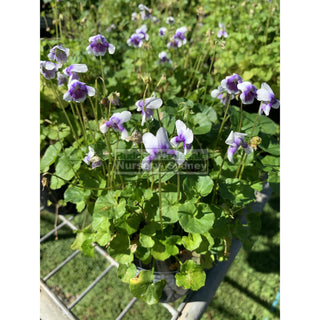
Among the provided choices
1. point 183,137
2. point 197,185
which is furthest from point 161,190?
point 183,137

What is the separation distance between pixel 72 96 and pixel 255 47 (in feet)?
4.50

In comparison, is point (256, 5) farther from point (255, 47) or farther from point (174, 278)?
Result: point (174, 278)

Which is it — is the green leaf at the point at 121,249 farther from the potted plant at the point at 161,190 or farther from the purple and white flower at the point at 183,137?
the purple and white flower at the point at 183,137

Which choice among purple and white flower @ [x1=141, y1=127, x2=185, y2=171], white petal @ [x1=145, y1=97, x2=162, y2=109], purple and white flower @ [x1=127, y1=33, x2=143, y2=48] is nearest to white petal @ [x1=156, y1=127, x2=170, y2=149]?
purple and white flower @ [x1=141, y1=127, x2=185, y2=171]

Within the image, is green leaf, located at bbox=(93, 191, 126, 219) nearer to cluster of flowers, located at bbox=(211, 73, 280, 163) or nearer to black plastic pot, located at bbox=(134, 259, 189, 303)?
black plastic pot, located at bbox=(134, 259, 189, 303)

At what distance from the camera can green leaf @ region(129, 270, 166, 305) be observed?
792 millimetres

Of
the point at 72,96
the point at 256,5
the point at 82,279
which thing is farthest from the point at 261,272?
the point at 256,5

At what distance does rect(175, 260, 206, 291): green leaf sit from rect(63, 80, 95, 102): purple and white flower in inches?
20.0

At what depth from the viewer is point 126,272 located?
84 centimetres

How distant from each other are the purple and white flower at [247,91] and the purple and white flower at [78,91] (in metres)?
0.37

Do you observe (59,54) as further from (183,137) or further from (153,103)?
(183,137)

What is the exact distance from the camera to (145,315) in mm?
1569

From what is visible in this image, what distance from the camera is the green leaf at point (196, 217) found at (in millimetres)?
723

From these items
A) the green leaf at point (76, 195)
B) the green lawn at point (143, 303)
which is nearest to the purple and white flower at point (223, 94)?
the green leaf at point (76, 195)
